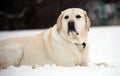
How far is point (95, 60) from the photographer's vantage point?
1.94m

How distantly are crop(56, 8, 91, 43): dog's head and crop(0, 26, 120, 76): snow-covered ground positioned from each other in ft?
0.28

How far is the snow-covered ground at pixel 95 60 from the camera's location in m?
1.87

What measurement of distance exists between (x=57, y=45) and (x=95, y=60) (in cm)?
25

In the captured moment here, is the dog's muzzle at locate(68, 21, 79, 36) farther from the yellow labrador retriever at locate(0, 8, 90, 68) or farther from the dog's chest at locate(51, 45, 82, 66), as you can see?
the dog's chest at locate(51, 45, 82, 66)

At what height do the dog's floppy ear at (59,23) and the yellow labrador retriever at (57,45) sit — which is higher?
the dog's floppy ear at (59,23)

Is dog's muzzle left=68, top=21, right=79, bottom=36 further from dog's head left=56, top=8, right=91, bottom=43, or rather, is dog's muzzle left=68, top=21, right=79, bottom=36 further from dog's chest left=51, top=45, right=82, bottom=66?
dog's chest left=51, top=45, right=82, bottom=66

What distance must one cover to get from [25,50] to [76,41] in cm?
33

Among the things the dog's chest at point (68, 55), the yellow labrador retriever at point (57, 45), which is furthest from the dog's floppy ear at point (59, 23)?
the dog's chest at point (68, 55)

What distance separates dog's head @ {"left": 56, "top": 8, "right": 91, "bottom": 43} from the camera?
71.9 inches

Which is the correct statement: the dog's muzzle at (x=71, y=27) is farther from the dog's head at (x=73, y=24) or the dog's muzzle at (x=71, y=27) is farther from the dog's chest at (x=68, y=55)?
the dog's chest at (x=68, y=55)

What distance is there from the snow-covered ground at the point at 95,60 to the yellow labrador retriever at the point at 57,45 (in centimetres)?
4

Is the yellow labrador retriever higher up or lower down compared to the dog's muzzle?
lower down

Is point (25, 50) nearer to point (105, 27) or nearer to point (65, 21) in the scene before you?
point (65, 21)

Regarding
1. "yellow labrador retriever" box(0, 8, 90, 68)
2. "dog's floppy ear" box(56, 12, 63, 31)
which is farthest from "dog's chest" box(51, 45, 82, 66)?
"dog's floppy ear" box(56, 12, 63, 31)
